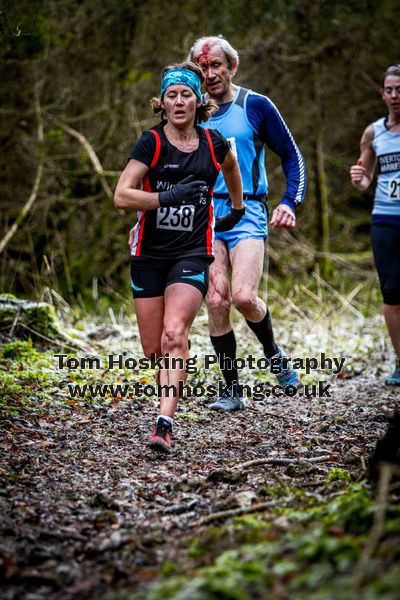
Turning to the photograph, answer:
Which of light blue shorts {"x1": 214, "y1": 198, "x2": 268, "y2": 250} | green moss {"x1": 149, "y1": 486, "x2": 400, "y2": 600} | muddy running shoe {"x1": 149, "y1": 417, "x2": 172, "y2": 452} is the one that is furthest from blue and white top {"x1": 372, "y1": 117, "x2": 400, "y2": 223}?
green moss {"x1": 149, "y1": 486, "x2": 400, "y2": 600}

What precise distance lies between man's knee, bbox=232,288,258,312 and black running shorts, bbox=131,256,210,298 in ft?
2.76

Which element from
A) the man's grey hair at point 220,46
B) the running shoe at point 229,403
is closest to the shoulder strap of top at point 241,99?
the man's grey hair at point 220,46

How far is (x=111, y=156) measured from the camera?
10.9m

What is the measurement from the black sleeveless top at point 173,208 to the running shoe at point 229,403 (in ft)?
4.76

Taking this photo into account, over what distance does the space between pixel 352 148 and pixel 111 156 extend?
207 inches

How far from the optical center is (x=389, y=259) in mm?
5750

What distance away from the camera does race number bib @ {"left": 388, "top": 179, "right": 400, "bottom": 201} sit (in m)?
5.82

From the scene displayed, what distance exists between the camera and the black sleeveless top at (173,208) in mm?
4203

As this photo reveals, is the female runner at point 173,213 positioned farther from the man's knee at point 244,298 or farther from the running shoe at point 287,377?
the running shoe at point 287,377

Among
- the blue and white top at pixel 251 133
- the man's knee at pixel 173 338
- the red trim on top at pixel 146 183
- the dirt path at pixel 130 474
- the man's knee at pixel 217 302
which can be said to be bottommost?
the dirt path at pixel 130 474

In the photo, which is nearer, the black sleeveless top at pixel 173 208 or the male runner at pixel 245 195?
the black sleeveless top at pixel 173 208

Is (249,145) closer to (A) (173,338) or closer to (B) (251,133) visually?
(B) (251,133)

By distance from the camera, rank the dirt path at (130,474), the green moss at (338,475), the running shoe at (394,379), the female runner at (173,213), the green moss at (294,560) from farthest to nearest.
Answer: the running shoe at (394,379), the female runner at (173,213), the green moss at (338,475), the dirt path at (130,474), the green moss at (294,560)

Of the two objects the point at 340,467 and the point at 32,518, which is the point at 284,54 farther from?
the point at 32,518
